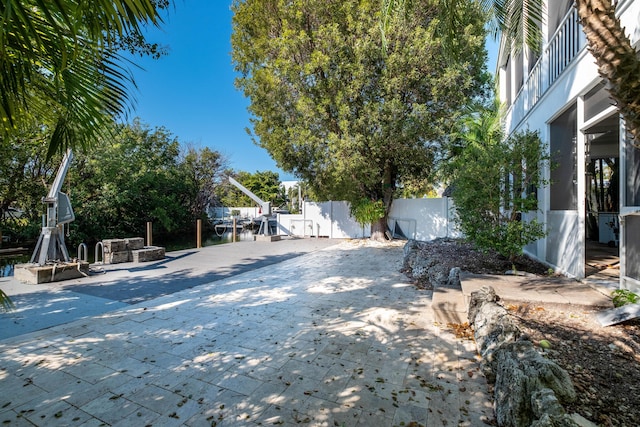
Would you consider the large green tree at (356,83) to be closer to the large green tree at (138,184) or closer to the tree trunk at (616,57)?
the large green tree at (138,184)

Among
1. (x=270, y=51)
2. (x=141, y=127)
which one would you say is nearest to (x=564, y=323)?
(x=270, y=51)

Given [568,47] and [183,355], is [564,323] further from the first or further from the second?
[568,47]

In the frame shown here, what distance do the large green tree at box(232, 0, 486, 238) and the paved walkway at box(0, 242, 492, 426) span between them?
21.4 feet

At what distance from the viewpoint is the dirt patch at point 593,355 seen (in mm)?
1810

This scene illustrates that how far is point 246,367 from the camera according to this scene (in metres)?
2.83

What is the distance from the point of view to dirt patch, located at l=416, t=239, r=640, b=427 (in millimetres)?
1810

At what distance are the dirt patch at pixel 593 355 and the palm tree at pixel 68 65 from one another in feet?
10.5

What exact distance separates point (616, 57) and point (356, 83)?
8290mm

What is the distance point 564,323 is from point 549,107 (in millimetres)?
4371

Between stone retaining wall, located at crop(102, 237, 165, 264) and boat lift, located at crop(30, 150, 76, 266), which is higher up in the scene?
boat lift, located at crop(30, 150, 76, 266)

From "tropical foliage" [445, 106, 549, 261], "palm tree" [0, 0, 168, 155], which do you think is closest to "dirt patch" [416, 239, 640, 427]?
"tropical foliage" [445, 106, 549, 261]

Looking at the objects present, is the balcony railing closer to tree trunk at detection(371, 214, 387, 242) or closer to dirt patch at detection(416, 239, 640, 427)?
dirt patch at detection(416, 239, 640, 427)

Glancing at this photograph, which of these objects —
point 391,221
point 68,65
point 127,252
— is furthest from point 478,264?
point 127,252

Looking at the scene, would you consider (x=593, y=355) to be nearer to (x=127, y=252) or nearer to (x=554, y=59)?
(x=554, y=59)
